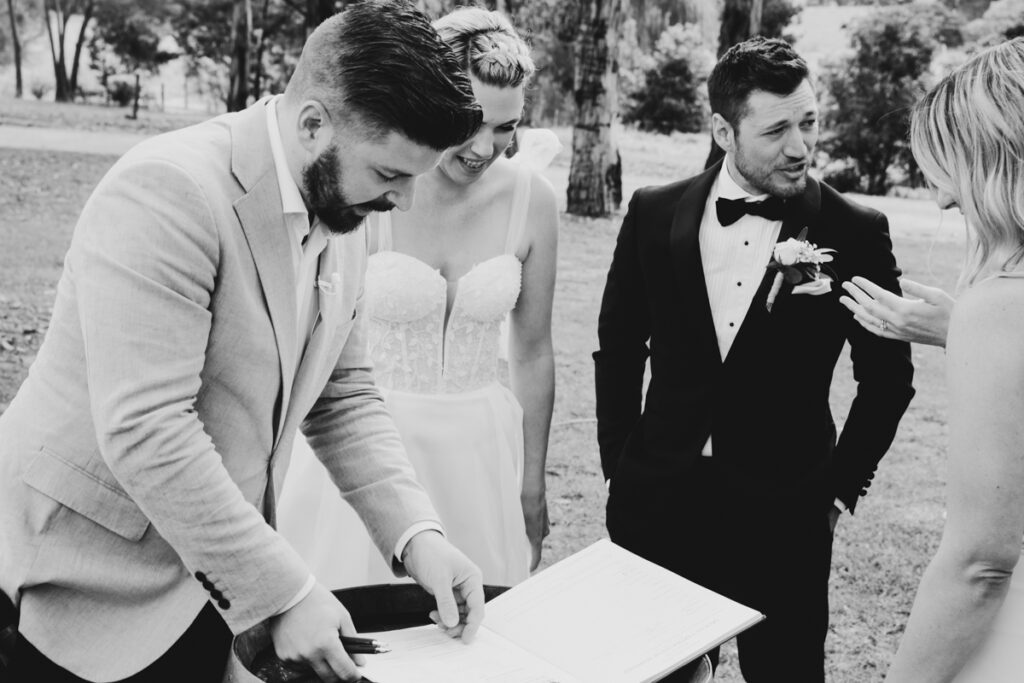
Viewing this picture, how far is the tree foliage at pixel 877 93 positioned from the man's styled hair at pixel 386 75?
65.6 feet

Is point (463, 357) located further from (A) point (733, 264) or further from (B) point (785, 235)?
(B) point (785, 235)

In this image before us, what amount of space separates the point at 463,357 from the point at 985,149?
1853 millimetres

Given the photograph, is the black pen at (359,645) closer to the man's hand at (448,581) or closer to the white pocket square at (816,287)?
the man's hand at (448,581)

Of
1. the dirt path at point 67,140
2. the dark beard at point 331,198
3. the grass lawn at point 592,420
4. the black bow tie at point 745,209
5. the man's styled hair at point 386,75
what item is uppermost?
the man's styled hair at point 386,75

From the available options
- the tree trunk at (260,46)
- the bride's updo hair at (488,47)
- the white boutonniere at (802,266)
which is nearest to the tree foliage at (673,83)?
the tree trunk at (260,46)

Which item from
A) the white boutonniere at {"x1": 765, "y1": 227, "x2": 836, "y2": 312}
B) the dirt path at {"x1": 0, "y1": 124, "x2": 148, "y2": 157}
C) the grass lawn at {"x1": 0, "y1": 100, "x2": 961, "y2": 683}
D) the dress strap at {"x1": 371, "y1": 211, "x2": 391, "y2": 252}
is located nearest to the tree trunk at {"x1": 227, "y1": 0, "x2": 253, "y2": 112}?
the dirt path at {"x1": 0, "y1": 124, "x2": 148, "y2": 157}

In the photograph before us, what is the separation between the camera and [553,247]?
138 inches

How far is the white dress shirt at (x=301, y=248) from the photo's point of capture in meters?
1.85

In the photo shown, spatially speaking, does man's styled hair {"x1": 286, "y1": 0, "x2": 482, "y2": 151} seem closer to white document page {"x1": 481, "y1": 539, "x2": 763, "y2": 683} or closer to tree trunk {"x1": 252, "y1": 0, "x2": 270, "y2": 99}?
white document page {"x1": 481, "y1": 539, "x2": 763, "y2": 683}

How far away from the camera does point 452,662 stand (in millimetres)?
1834

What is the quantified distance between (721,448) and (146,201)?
1.93 m

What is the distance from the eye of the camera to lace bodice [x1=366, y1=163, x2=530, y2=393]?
3.27 m

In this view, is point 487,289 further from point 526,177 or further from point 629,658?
point 629,658

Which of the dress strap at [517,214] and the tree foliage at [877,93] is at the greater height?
the tree foliage at [877,93]
